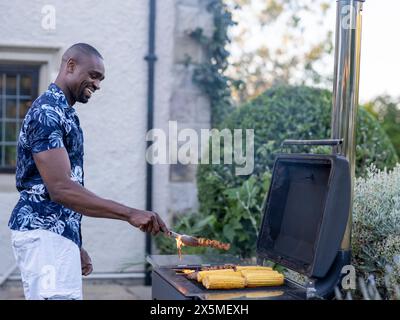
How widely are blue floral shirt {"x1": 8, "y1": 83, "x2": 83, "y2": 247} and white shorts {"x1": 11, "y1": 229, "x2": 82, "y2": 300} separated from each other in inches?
1.6

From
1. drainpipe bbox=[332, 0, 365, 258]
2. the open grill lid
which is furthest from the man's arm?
drainpipe bbox=[332, 0, 365, 258]

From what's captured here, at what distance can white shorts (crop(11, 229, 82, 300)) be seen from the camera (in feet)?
9.23

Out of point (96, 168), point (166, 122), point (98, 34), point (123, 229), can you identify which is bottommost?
point (123, 229)

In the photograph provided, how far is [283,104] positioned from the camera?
5898 millimetres

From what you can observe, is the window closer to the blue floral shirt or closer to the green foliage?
the blue floral shirt

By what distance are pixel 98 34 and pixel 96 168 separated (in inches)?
51.0

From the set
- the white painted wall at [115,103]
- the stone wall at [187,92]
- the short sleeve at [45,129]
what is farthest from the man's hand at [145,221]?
the stone wall at [187,92]

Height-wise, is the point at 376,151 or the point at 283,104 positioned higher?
the point at 283,104

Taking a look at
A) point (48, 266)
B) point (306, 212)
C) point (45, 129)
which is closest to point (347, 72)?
point (306, 212)

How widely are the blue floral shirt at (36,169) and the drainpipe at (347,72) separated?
1241mm

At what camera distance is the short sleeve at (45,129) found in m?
2.75

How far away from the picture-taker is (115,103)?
20.6 ft
